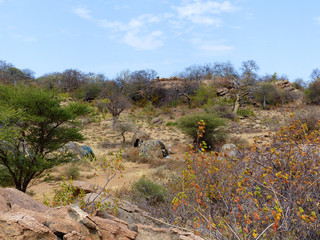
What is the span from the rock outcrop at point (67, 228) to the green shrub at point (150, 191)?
3514mm

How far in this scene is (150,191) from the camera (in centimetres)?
679

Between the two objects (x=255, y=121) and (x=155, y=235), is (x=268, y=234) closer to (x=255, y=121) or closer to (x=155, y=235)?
(x=155, y=235)

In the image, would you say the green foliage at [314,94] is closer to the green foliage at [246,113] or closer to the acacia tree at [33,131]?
the green foliage at [246,113]

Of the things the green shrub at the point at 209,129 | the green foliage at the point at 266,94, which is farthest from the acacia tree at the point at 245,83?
the green shrub at the point at 209,129

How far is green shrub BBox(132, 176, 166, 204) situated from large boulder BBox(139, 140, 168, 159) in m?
7.18

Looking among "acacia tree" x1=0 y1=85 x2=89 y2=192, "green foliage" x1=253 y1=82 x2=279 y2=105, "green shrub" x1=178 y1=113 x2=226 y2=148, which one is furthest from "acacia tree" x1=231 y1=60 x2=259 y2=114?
"acacia tree" x1=0 y1=85 x2=89 y2=192

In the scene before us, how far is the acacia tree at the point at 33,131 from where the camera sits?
7533 mm

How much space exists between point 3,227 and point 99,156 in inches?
510

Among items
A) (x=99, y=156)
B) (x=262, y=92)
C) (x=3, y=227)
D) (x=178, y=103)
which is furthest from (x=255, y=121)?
(x=3, y=227)

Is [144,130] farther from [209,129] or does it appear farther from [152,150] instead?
[152,150]

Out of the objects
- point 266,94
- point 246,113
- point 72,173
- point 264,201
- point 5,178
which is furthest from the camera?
point 266,94

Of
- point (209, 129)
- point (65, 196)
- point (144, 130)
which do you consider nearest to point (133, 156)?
point (209, 129)

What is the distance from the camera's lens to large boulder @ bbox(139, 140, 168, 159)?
14406 mm

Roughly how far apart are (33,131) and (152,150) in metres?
7.22
